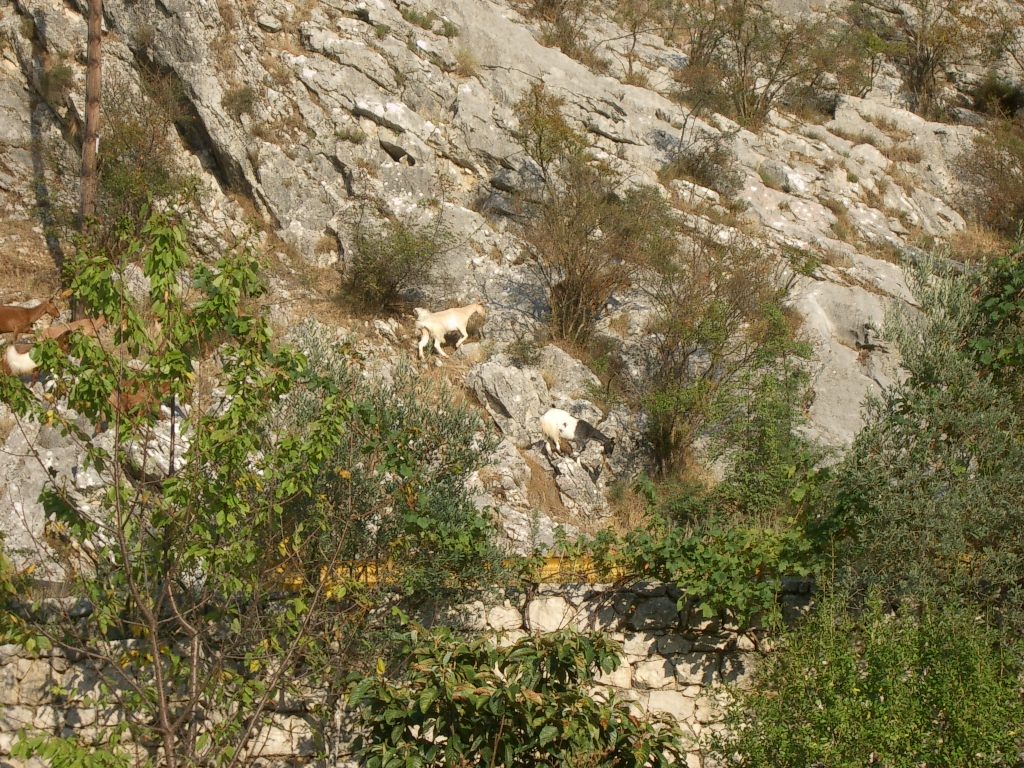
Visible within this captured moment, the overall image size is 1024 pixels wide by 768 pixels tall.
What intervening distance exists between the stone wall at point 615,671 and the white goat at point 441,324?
237 inches

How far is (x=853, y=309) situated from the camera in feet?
45.4

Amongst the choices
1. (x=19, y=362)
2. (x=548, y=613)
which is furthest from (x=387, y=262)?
(x=548, y=613)

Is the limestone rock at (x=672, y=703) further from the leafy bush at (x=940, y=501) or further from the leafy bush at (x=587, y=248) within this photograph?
the leafy bush at (x=587, y=248)

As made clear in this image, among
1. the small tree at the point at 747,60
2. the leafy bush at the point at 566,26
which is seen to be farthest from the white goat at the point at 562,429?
the leafy bush at the point at 566,26

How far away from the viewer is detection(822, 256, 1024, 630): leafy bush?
5797 mm

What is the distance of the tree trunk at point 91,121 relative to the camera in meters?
11.8

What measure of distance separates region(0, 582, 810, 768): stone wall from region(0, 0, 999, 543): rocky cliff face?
3.41 metres

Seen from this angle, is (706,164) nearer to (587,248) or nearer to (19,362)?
(587,248)

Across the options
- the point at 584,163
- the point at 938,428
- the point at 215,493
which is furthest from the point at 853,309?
the point at 215,493

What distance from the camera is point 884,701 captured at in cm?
485

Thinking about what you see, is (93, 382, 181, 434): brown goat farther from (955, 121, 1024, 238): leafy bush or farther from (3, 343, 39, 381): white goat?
(955, 121, 1024, 238): leafy bush

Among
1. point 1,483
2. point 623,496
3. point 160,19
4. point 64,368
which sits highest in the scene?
point 64,368

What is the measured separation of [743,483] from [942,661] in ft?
12.1

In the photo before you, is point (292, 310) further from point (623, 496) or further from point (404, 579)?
point (404, 579)
